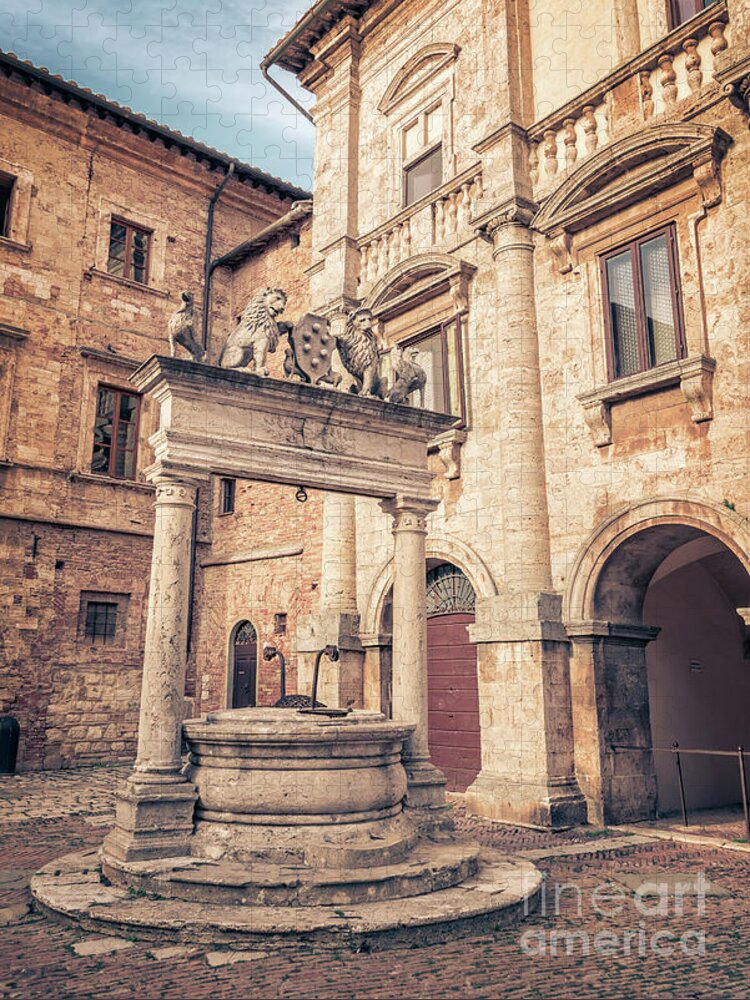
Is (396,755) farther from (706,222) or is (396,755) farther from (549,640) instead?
(706,222)

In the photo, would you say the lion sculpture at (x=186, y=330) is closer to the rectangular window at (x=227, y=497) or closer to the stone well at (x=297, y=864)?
the stone well at (x=297, y=864)

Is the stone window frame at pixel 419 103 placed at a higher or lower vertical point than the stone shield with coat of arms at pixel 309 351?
higher

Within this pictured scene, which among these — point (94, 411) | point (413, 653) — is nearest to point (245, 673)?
point (94, 411)

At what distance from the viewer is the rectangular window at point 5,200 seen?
16.1 meters

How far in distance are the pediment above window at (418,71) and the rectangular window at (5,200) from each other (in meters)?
7.20

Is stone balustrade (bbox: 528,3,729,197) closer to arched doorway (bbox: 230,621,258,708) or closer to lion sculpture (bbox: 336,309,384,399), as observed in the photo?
lion sculpture (bbox: 336,309,384,399)

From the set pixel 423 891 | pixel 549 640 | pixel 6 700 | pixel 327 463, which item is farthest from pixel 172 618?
pixel 6 700

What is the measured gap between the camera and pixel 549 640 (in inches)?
398

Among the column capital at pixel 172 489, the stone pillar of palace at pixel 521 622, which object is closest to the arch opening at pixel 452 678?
the stone pillar of palace at pixel 521 622

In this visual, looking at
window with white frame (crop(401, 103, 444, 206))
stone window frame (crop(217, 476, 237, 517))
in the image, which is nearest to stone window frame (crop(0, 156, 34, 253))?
stone window frame (crop(217, 476, 237, 517))

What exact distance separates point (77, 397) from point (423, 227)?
751 centimetres

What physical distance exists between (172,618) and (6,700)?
9392 mm

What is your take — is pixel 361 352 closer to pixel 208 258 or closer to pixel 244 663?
pixel 244 663

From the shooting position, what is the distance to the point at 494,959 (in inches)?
198
